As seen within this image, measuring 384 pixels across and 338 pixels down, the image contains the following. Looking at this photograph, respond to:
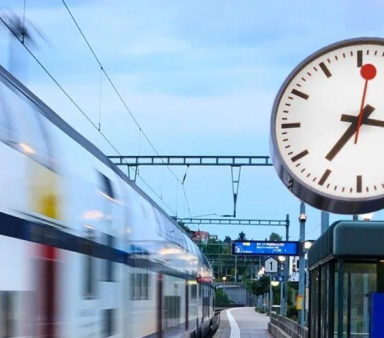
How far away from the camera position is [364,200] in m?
5.16

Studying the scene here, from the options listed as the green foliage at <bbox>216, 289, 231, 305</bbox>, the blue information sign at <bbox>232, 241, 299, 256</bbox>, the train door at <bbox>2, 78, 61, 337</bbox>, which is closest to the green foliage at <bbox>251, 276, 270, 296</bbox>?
the green foliage at <bbox>216, 289, 231, 305</bbox>

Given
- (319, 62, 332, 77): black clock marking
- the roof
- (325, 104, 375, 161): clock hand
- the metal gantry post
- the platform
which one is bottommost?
the platform

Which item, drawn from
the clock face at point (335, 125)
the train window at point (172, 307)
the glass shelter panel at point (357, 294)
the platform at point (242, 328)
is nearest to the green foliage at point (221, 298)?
the platform at point (242, 328)

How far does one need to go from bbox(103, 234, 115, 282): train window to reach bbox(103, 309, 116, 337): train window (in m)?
0.33

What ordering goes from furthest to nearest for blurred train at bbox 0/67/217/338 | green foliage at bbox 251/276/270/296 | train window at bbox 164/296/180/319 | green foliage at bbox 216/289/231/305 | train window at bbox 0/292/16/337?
green foliage at bbox 216/289/231/305, green foliage at bbox 251/276/270/296, train window at bbox 164/296/180/319, blurred train at bbox 0/67/217/338, train window at bbox 0/292/16/337

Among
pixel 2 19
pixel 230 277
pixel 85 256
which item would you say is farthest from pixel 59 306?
pixel 230 277

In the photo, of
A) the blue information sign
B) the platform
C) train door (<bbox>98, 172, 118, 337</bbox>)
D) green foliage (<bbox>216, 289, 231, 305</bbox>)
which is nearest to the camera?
train door (<bbox>98, 172, 118, 337</bbox>)

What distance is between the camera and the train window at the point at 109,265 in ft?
27.6

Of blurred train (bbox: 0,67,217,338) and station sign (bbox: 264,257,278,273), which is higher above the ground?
blurred train (bbox: 0,67,217,338)

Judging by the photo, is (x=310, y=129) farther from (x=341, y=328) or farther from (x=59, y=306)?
(x=59, y=306)

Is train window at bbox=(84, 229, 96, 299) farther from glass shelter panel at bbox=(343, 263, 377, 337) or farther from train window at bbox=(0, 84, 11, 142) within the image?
glass shelter panel at bbox=(343, 263, 377, 337)

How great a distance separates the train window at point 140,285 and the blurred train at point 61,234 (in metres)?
0.01

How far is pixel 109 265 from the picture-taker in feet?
28.2

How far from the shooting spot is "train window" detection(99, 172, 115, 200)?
8703 millimetres
